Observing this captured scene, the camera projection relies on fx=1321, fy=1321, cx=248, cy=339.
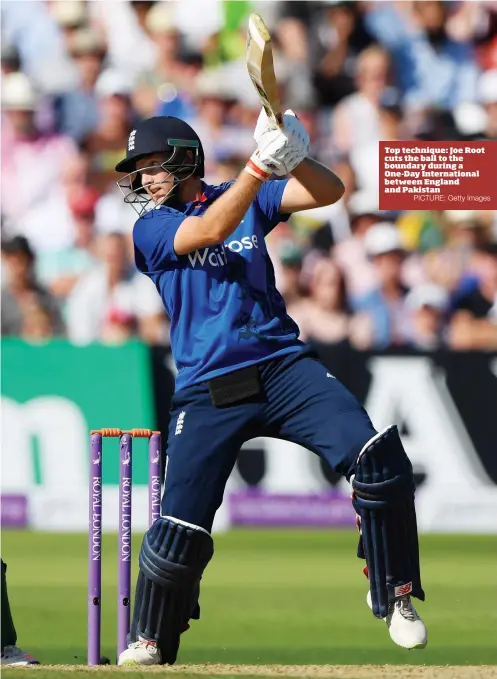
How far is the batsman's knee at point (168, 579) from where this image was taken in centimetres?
445

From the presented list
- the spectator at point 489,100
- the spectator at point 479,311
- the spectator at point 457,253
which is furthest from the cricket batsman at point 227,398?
the spectator at point 489,100

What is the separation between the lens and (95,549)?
4.78 metres

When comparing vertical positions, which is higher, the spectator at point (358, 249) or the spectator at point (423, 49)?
the spectator at point (423, 49)

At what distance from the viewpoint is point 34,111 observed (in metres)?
10.6

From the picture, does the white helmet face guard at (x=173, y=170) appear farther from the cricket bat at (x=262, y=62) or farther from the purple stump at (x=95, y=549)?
the purple stump at (x=95, y=549)

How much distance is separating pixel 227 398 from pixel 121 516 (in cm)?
67

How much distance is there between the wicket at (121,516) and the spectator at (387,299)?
483 cm

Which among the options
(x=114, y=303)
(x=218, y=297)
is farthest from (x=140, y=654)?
(x=114, y=303)

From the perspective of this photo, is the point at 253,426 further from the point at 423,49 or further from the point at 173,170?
the point at 423,49

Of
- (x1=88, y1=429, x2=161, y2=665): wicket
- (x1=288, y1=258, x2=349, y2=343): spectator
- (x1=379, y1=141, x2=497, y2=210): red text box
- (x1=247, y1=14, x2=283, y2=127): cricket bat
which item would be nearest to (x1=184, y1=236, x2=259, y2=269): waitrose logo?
(x1=247, y1=14, x2=283, y2=127): cricket bat

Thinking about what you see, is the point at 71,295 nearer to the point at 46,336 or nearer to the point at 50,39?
the point at 46,336

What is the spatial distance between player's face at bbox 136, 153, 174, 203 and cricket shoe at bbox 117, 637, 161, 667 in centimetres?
154

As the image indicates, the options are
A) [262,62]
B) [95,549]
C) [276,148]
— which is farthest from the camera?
[95,549]

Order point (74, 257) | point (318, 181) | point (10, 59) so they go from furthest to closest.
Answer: point (10, 59) → point (74, 257) → point (318, 181)
